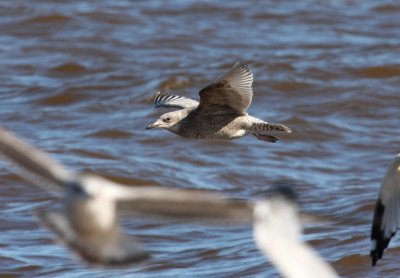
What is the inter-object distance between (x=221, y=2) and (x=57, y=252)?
10141 millimetres

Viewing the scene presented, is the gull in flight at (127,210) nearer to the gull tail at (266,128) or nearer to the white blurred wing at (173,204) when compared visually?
the white blurred wing at (173,204)

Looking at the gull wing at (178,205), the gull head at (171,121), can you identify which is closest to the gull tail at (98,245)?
the gull wing at (178,205)

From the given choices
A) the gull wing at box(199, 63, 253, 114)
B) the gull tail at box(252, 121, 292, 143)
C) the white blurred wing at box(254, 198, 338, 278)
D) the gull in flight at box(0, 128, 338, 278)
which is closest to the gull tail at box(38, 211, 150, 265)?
the gull in flight at box(0, 128, 338, 278)

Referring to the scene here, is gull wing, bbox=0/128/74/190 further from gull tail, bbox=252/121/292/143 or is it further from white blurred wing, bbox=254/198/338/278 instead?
gull tail, bbox=252/121/292/143

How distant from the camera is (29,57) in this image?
14961mm

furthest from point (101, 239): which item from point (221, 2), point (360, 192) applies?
point (221, 2)

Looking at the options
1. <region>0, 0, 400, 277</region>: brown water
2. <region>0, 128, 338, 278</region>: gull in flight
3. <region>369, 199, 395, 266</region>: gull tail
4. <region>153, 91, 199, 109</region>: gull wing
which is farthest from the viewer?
<region>0, 0, 400, 277</region>: brown water

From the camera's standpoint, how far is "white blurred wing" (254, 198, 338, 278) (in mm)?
4602

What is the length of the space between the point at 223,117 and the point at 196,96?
5.50 metres

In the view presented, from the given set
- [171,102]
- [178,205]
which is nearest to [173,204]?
[178,205]

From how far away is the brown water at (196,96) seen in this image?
28.5 ft

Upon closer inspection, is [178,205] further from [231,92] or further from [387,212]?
[387,212]

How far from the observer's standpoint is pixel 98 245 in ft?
14.2

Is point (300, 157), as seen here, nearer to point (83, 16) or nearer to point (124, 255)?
point (83, 16)
